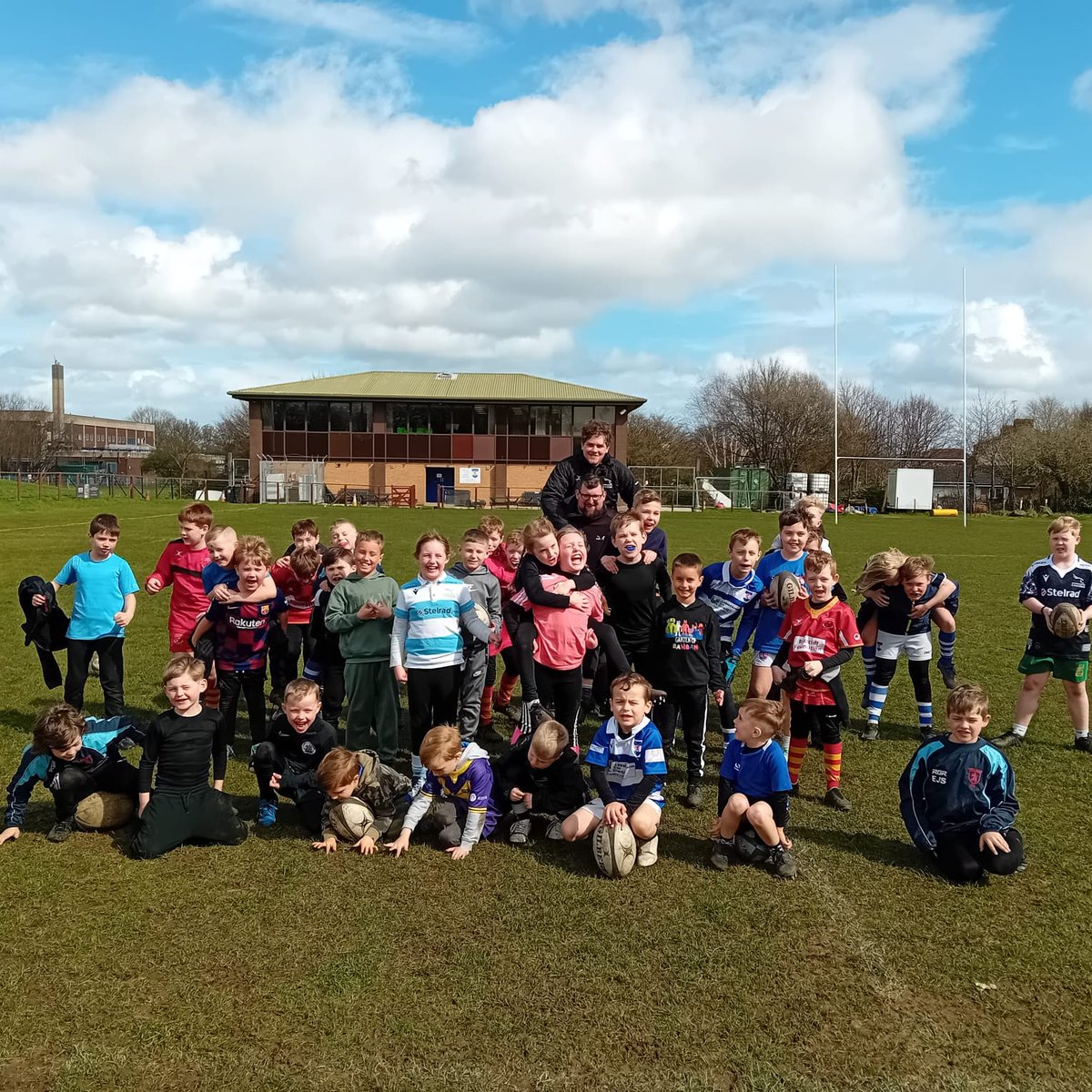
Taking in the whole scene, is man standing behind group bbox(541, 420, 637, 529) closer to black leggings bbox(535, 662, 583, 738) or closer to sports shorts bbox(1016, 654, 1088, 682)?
black leggings bbox(535, 662, 583, 738)

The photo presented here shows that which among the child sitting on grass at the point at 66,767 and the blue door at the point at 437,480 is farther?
the blue door at the point at 437,480

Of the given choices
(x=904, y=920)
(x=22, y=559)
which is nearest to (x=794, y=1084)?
(x=904, y=920)

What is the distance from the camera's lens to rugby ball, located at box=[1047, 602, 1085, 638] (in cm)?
673

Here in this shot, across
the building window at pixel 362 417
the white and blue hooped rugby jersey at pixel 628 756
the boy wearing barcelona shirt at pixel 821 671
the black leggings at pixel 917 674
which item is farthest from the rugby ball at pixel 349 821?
the building window at pixel 362 417

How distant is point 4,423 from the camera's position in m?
62.6

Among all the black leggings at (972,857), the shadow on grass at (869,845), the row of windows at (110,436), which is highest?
the row of windows at (110,436)

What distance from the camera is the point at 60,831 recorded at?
202 inches

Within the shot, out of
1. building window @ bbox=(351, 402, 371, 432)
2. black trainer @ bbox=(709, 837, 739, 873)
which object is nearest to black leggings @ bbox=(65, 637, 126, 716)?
black trainer @ bbox=(709, 837, 739, 873)

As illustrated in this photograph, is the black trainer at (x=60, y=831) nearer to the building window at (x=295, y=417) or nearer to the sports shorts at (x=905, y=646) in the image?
the sports shorts at (x=905, y=646)

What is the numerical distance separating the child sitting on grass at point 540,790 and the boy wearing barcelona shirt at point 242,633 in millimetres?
2090

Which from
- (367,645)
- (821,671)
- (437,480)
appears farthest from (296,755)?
(437,480)

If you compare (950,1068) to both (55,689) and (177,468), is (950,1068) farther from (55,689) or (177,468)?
(177,468)

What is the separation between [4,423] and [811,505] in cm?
6833

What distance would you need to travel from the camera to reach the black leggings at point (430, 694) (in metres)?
5.97
